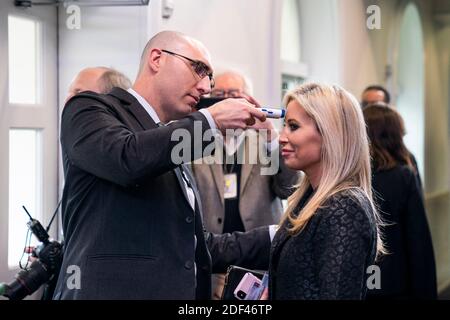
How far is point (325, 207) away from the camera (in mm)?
1981

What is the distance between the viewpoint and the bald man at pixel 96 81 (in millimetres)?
2947

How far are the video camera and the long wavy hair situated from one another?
6.00ft

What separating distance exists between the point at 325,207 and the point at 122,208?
1.75 ft

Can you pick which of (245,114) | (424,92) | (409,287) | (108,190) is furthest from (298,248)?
(424,92)

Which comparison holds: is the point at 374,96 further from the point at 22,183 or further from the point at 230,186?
the point at 22,183

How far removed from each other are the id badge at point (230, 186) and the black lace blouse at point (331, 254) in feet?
4.18

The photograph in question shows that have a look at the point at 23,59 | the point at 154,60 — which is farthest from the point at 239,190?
the point at 154,60

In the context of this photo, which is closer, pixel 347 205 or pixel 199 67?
pixel 347 205

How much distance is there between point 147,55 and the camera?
90.5 inches

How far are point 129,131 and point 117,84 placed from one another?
3.48 ft

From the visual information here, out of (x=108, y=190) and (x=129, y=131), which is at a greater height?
(x=129, y=131)

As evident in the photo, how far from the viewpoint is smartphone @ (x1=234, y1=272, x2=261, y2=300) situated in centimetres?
222

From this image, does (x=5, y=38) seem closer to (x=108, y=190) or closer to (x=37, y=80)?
(x=37, y=80)

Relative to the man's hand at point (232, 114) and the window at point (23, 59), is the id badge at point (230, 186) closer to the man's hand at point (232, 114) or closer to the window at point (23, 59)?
the window at point (23, 59)
